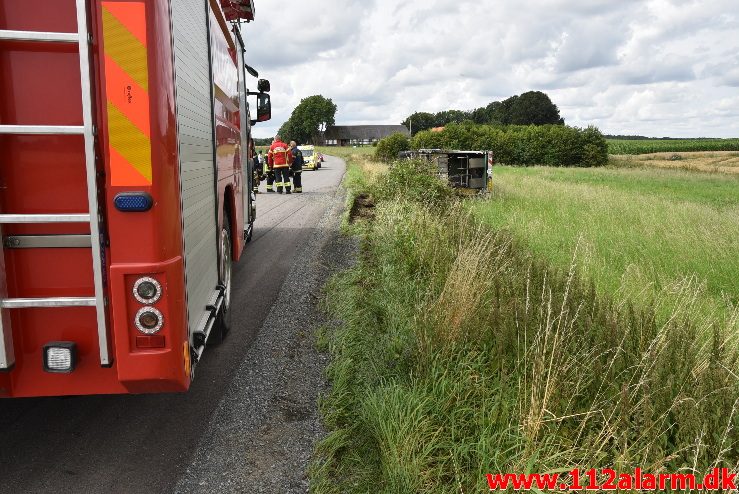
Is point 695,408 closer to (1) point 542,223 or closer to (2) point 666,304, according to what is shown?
(2) point 666,304

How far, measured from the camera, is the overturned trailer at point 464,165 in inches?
632

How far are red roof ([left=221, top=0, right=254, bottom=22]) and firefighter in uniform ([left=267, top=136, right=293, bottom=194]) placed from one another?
38.5 ft

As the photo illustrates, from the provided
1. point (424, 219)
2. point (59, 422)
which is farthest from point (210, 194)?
point (424, 219)

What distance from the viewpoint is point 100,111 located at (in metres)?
2.55

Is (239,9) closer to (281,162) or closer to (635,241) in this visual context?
(635,241)

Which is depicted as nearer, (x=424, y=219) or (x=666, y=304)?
(x=666, y=304)

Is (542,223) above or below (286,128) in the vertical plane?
below

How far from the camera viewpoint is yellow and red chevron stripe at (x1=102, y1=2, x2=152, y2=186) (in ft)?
8.19

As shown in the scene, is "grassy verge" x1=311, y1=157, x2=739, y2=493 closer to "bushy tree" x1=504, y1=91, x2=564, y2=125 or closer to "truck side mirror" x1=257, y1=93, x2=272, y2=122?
"truck side mirror" x1=257, y1=93, x2=272, y2=122

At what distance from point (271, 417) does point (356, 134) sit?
127 meters

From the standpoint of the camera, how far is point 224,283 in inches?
201

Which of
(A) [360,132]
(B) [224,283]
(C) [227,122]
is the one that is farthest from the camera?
(A) [360,132]

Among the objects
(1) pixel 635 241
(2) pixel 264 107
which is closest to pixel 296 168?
(2) pixel 264 107

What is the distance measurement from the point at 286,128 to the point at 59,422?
11352 centimetres
